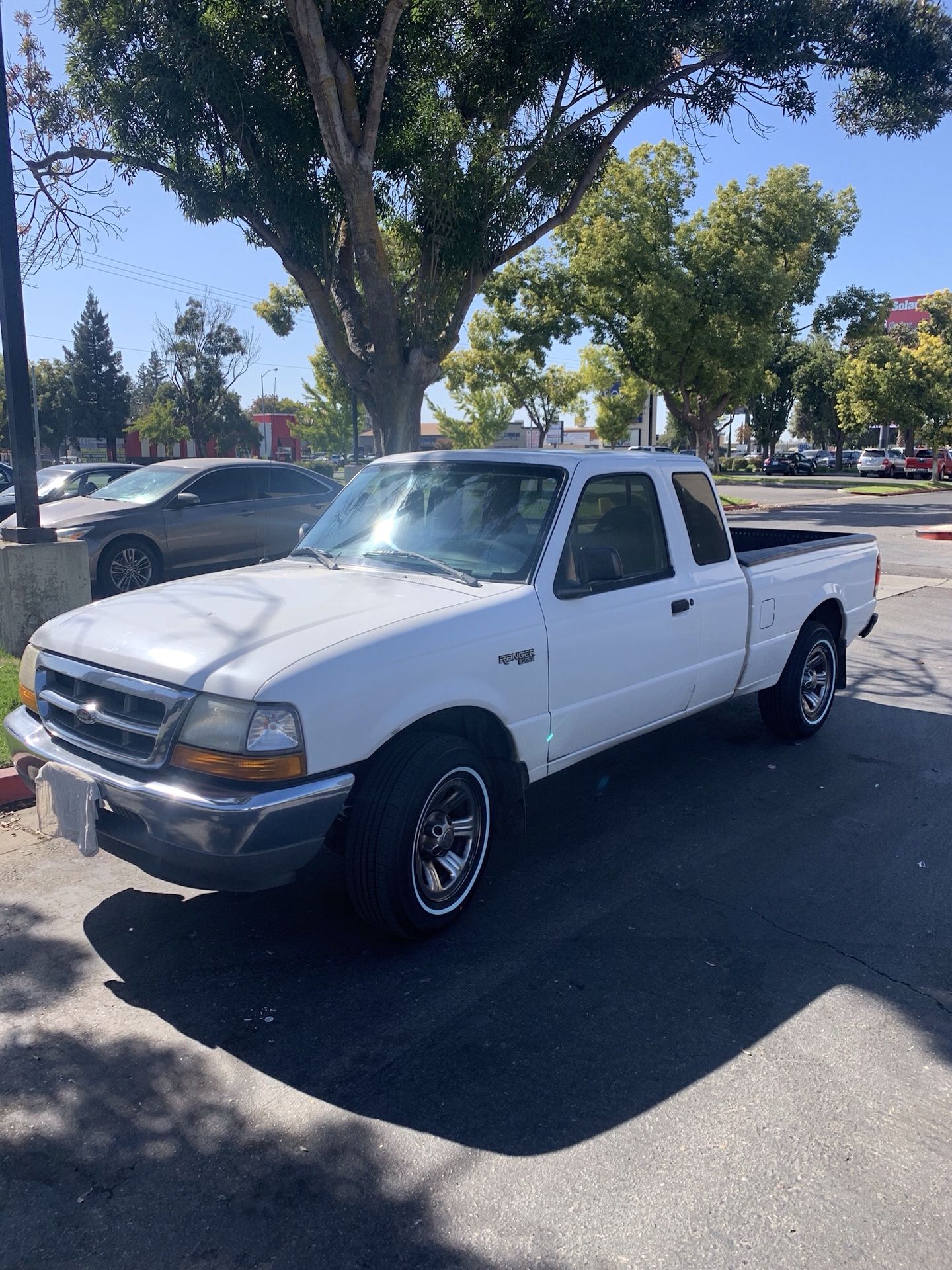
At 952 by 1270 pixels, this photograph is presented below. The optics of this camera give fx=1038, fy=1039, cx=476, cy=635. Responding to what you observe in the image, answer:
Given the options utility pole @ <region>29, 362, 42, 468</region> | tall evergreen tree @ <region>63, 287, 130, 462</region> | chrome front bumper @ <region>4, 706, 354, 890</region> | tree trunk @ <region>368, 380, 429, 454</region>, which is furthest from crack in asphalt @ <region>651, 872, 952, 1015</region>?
tall evergreen tree @ <region>63, 287, 130, 462</region>

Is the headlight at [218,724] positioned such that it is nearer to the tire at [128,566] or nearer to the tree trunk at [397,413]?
the tire at [128,566]

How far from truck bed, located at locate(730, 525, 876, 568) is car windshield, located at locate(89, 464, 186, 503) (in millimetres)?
6619

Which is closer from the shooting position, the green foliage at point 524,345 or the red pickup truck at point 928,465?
the green foliage at point 524,345

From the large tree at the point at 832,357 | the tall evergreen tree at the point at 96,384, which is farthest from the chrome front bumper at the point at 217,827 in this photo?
the tall evergreen tree at the point at 96,384

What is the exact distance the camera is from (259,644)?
3811mm

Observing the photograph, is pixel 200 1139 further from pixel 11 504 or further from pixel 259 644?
pixel 11 504

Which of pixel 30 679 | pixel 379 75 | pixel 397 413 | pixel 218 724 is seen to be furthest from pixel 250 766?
pixel 397 413

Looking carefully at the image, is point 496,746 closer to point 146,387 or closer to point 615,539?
point 615,539

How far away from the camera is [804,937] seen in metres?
4.25

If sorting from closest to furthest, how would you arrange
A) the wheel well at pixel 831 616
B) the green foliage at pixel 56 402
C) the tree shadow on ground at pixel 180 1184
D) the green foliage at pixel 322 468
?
the tree shadow on ground at pixel 180 1184 < the wheel well at pixel 831 616 < the green foliage at pixel 322 468 < the green foliage at pixel 56 402

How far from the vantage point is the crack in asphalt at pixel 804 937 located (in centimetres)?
384

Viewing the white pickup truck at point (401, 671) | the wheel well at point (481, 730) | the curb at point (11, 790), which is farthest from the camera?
the curb at point (11, 790)

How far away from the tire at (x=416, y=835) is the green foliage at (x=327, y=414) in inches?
1502

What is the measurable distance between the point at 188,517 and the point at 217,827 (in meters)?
8.76
